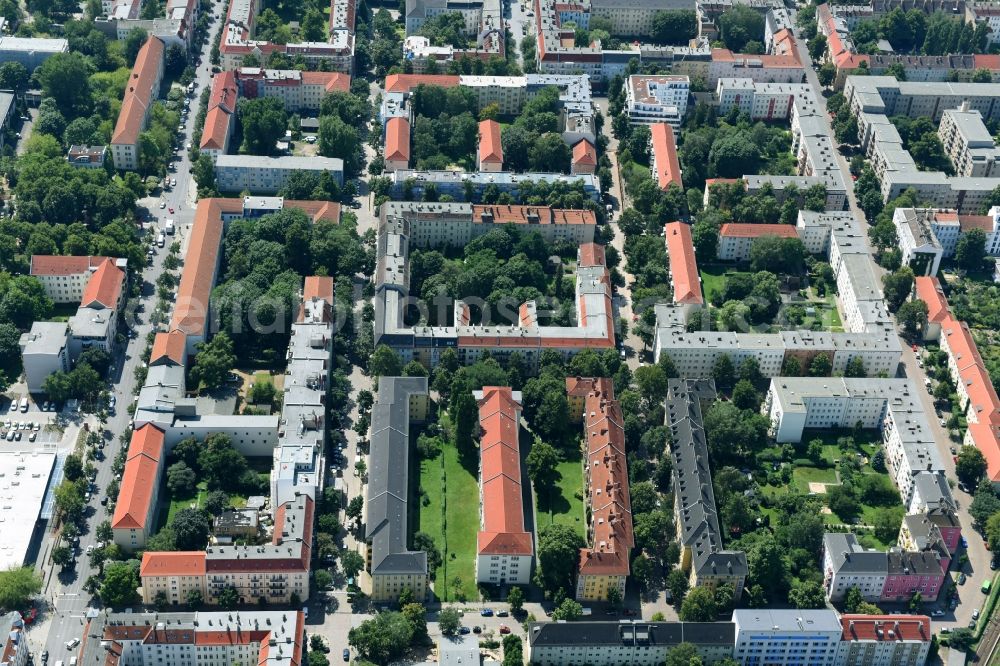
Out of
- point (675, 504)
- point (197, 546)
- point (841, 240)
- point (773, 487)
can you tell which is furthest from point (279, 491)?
point (841, 240)

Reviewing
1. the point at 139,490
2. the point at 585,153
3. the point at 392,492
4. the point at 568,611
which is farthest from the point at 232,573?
the point at 585,153

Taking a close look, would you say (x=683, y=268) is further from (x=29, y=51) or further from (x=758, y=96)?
(x=29, y=51)

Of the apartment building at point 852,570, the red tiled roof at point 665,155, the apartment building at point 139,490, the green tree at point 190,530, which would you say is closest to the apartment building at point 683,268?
the red tiled roof at point 665,155

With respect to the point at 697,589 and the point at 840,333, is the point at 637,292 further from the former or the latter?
the point at 697,589

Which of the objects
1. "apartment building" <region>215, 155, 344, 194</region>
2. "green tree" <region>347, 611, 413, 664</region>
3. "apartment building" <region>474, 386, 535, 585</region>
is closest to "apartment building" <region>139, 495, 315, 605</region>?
"green tree" <region>347, 611, 413, 664</region>

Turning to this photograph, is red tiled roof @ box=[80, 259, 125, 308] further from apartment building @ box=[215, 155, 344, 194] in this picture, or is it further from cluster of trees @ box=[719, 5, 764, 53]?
cluster of trees @ box=[719, 5, 764, 53]

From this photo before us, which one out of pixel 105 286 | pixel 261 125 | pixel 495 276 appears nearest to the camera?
pixel 105 286

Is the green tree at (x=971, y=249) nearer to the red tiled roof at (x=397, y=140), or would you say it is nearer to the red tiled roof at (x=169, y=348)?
the red tiled roof at (x=397, y=140)
